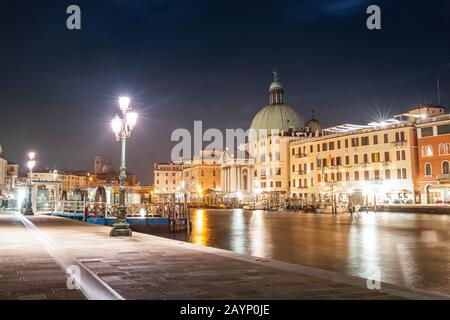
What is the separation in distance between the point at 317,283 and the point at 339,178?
65.5 m

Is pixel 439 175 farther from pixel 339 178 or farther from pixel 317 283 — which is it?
pixel 317 283

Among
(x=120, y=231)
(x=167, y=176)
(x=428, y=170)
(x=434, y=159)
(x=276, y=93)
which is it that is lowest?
(x=120, y=231)

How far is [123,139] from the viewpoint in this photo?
17688mm

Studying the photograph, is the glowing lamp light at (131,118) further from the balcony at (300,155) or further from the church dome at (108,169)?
the church dome at (108,169)

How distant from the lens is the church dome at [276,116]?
9881 centimetres

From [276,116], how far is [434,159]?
47711 mm

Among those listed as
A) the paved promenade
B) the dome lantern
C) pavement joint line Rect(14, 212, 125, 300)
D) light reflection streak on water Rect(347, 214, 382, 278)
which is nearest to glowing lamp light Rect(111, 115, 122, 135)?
the paved promenade

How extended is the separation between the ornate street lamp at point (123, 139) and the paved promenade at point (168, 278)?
509cm

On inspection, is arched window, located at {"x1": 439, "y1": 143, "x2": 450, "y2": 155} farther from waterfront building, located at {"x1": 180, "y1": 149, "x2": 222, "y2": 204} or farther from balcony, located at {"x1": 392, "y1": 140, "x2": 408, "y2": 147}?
waterfront building, located at {"x1": 180, "y1": 149, "x2": 222, "y2": 204}

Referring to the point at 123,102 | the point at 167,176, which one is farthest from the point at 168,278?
the point at 167,176

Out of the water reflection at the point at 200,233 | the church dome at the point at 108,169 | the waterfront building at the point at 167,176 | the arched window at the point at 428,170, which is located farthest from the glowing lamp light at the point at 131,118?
the church dome at the point at 108,169

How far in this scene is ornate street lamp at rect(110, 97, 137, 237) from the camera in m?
17.1

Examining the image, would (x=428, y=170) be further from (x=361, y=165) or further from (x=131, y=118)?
(x=131, y=118)
